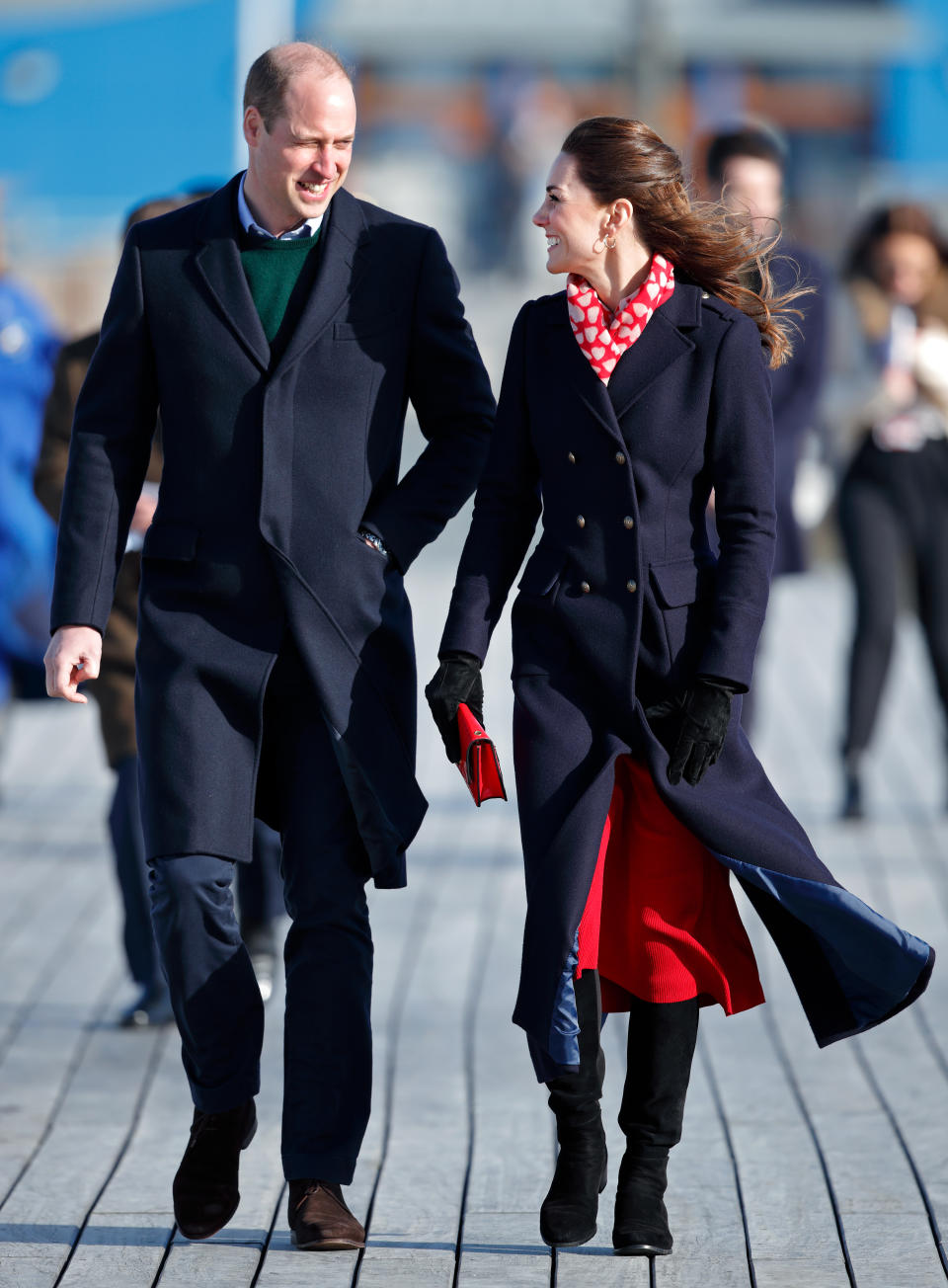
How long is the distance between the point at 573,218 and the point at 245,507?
2.40ft

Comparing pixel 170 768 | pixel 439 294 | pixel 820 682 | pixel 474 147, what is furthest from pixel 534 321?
pixel 474 147

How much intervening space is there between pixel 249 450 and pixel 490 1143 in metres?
1.54

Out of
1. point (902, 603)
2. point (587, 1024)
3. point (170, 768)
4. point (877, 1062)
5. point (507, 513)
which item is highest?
point (507, 513)

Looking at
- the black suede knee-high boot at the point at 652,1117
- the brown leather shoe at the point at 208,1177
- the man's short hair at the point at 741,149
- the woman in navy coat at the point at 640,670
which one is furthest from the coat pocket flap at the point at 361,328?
the man's short hair at the point at 741,149

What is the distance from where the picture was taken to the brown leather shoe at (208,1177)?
3.66 m

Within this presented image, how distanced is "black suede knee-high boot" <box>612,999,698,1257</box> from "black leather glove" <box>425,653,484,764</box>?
→ 55 cm

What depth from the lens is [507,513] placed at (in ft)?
12.1

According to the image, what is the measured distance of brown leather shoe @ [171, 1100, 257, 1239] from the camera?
3664 mm

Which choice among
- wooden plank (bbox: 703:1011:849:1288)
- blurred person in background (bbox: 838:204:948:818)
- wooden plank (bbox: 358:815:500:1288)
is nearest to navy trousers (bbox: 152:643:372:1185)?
wooden plank (bbox: 358:815:500:1288)

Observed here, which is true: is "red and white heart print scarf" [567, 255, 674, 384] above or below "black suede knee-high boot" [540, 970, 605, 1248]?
above

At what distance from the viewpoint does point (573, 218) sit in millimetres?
3602

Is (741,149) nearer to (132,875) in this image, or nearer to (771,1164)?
(132,875)

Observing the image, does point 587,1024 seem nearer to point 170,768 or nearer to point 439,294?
point 170,768

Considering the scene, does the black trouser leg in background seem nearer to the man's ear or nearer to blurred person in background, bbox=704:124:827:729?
blurred person in background, bbox=704:124:827:729
